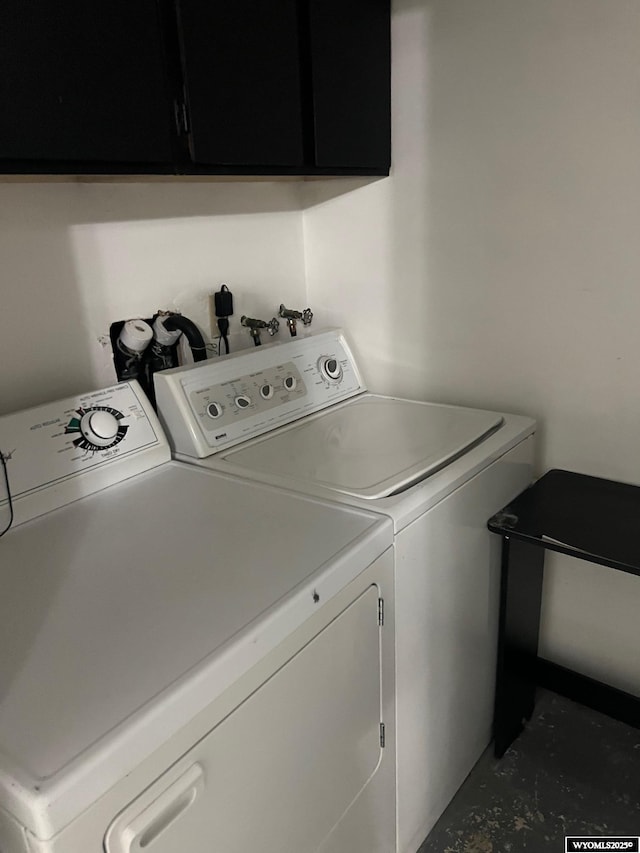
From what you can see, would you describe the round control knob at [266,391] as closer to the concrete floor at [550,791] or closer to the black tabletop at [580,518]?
the black tabletop at [580,518]

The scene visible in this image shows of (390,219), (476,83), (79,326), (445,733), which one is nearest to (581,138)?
(476,83)

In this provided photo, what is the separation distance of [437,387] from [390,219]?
50cm

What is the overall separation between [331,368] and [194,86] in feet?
2.62

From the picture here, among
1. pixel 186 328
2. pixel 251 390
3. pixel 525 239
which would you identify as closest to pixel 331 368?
pixel 251 390

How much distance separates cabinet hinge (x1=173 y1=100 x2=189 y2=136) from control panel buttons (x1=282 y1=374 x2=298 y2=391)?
638mm

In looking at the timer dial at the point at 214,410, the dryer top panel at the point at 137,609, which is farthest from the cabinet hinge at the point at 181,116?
→ the dryer top panel at the point at 137,609

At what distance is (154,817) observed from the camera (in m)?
0.70

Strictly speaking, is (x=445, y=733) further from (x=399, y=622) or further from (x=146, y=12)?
(x=146, y=12)

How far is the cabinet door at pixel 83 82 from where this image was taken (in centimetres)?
94

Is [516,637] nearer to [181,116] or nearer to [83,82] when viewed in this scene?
[181,116]

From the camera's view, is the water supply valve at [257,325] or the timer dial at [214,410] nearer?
the timer dial at [214,410]

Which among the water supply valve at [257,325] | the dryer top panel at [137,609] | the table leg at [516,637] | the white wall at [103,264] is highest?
the white wall at [103,264]

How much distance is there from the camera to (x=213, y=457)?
55.0 inches

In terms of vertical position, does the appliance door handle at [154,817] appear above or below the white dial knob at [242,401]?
below
